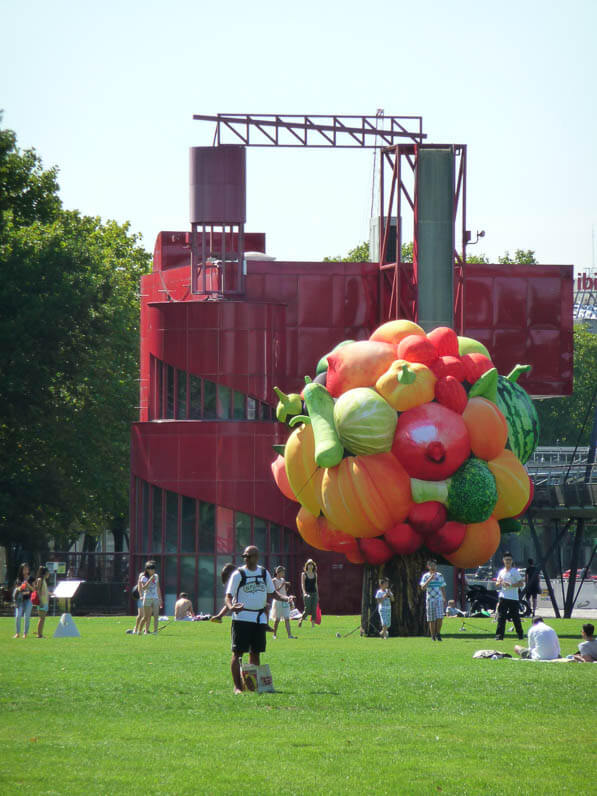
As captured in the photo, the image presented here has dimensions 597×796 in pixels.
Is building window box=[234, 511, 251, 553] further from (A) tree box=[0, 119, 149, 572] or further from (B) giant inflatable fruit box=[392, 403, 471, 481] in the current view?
(B) giant inflatable fruit box=[392, 403, 471, 481]

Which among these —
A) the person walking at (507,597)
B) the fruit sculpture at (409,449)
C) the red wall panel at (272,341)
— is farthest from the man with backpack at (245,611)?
the red wall panel at (272,341)

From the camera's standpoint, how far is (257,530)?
157ft

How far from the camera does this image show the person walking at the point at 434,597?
1175 inches

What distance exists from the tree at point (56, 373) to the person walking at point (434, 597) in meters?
20.1

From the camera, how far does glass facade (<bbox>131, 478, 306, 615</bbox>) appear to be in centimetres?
4709

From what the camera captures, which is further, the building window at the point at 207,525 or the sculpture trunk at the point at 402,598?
the building window at the point at 207,525

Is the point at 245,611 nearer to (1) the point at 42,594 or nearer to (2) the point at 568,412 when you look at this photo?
(1) the point at 42,594

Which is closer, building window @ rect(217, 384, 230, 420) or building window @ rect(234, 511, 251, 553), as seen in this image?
building window @ rect(234, 511, 251, 553)

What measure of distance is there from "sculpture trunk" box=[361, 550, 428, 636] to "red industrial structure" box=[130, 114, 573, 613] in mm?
14113

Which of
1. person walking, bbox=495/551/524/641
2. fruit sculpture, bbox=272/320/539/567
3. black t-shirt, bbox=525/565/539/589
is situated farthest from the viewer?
black t-shirt, bbox=525/565/539/589

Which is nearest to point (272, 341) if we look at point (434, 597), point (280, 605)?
point (280, 605)

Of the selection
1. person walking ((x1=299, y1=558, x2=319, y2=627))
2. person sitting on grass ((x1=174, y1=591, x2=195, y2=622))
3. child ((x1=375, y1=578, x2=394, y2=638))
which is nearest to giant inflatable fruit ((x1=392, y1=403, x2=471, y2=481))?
child ((x1=375, y1=578, x2=394, y2=638))

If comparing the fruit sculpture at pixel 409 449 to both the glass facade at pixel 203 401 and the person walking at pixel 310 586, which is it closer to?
the person walking at pixel 310 586

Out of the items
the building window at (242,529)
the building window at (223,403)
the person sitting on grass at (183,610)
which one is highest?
the building window at (223,403)
